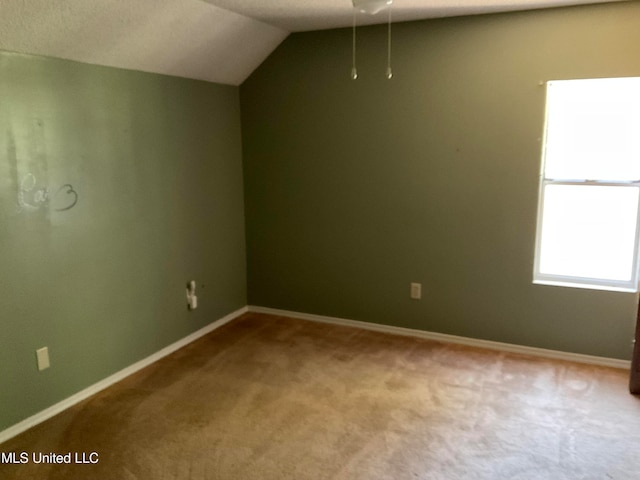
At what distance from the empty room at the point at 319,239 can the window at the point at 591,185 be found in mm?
14

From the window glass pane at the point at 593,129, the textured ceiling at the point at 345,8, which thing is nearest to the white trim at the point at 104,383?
the textured ceiling at the point at 345,8

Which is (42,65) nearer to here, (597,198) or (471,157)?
(471,157)

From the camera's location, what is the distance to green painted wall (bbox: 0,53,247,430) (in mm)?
2678

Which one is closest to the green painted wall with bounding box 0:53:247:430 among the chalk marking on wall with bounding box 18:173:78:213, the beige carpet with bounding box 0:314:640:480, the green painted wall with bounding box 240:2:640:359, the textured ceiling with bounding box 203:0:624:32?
the chalk marking on wall with bounding box 18:173:78:213

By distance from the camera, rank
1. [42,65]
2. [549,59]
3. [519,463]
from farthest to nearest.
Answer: [549,59], [42,65], [519,463]

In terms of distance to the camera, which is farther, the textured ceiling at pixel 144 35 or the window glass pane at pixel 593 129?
the window glass pane at pixel 593 129

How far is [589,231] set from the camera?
3.50 m

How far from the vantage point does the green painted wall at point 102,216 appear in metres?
2.68

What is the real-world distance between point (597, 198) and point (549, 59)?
3.04 feet

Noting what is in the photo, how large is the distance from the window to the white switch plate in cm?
301

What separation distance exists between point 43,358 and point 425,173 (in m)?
2.62

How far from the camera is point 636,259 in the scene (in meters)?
3.37

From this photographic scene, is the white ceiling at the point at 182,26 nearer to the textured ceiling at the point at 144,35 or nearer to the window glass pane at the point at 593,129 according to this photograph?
the textured ceiling at the point at 144,35

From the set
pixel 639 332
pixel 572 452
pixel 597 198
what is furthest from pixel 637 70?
pixel 572 452
